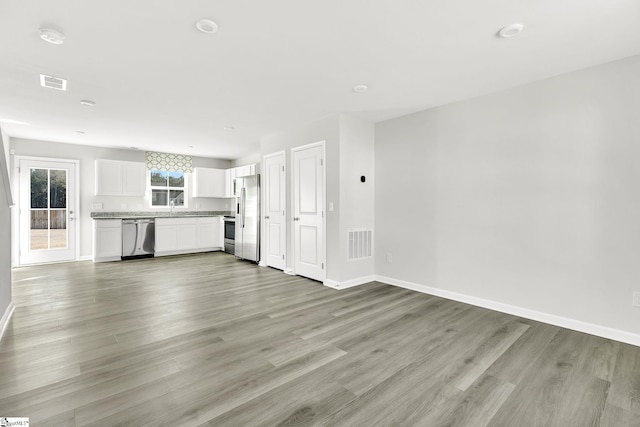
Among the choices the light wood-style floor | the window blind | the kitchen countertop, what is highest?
the window blind

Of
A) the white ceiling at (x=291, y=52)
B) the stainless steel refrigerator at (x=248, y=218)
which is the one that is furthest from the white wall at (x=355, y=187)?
the stainless steel refrigerator at (x=248, y=218)

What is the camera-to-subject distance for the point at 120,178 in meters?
6.61

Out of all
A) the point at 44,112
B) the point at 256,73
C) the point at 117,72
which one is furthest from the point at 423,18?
the point at 44,112

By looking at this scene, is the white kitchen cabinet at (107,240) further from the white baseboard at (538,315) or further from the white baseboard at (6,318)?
the white baseboard at (538,315)

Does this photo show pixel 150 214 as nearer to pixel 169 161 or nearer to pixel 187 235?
pixel 187 235

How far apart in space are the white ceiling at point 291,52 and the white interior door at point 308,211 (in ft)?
2.70

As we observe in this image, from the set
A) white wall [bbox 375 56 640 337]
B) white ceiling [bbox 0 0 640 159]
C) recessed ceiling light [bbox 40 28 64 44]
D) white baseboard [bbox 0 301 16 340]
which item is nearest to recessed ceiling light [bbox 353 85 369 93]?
white ceiling [bbox 0 0 640 159]

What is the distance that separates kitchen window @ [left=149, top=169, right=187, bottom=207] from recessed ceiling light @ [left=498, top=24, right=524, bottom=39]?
7.39m

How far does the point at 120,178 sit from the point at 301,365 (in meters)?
6.48

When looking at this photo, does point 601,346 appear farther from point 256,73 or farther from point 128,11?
point 128,11

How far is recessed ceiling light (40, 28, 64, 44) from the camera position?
7.11 ft

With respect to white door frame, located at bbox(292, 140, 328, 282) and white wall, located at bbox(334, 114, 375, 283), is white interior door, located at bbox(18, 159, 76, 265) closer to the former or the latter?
white door frame, located at bbox(292, 140, 328, 282)

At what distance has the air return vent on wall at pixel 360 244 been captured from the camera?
171 inches

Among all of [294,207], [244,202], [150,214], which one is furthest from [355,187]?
[150,214]
